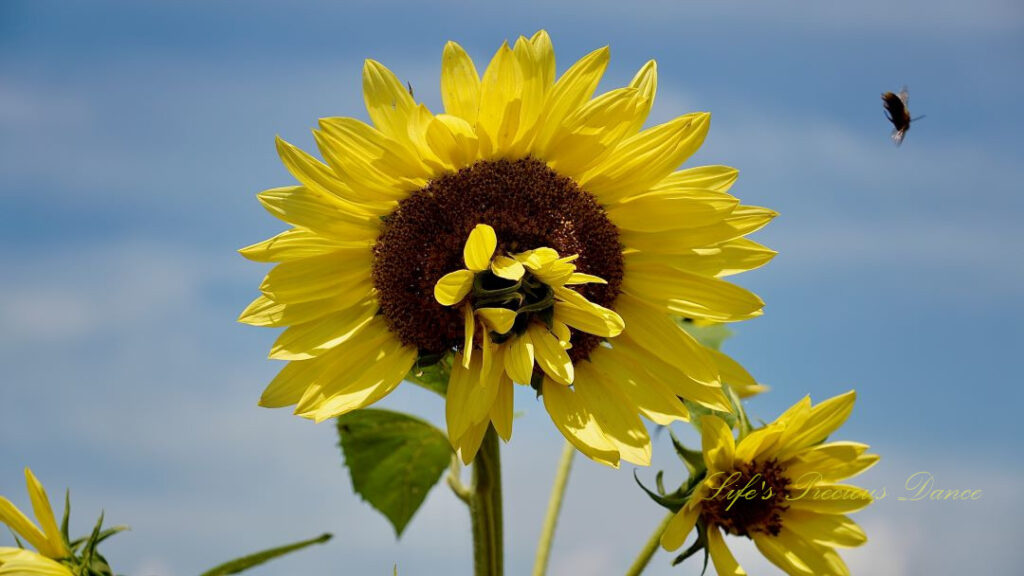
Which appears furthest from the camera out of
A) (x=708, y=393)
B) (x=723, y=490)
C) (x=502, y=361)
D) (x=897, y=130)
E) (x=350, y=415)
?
(x=897, y=130)

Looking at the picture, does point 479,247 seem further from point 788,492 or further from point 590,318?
point 788,492

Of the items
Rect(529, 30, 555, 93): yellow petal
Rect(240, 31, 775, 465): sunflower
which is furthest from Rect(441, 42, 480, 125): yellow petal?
Rect(529, 30, 555, 93): yellow petal

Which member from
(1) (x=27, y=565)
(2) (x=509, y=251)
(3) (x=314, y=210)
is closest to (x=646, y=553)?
(2) (x=509, y=251)

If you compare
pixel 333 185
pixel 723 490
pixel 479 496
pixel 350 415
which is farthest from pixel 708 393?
pixel 350 415

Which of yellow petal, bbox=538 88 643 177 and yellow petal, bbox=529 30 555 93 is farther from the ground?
yellow petal, bbox=529 30 555 93

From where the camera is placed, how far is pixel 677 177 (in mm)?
1926

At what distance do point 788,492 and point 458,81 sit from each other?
45.3 inches

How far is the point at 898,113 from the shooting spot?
309 cm

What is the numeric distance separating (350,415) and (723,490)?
0.98 m

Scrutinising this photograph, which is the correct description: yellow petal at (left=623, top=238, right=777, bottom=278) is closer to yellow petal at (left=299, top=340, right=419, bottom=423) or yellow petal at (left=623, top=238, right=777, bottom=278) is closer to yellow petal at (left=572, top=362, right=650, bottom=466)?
→ yellow petal at (left=572, top=362, right=650, bottom=466)

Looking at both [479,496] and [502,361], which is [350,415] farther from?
[502,361]

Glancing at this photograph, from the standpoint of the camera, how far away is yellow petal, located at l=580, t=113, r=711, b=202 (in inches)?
72.8

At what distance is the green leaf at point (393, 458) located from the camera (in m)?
2.61

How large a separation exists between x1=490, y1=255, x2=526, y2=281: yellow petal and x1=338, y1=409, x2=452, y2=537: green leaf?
958 millimetres
